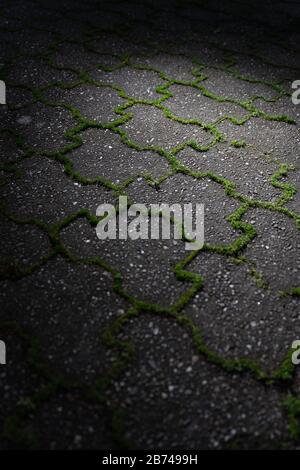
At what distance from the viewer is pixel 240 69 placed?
3.17m

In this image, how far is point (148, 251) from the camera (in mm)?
1908

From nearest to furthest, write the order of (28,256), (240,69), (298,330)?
(298,330) < (28,256) < (240,69)

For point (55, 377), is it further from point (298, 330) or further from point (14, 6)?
point (14, 6)

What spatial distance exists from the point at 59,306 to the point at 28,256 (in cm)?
32

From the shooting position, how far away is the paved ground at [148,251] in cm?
141

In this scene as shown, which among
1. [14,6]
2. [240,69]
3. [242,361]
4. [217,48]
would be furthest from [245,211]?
[14,6]

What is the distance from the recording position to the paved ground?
1411mm

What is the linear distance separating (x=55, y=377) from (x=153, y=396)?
1.20 feet

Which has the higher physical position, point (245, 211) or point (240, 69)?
point (240, 69)
